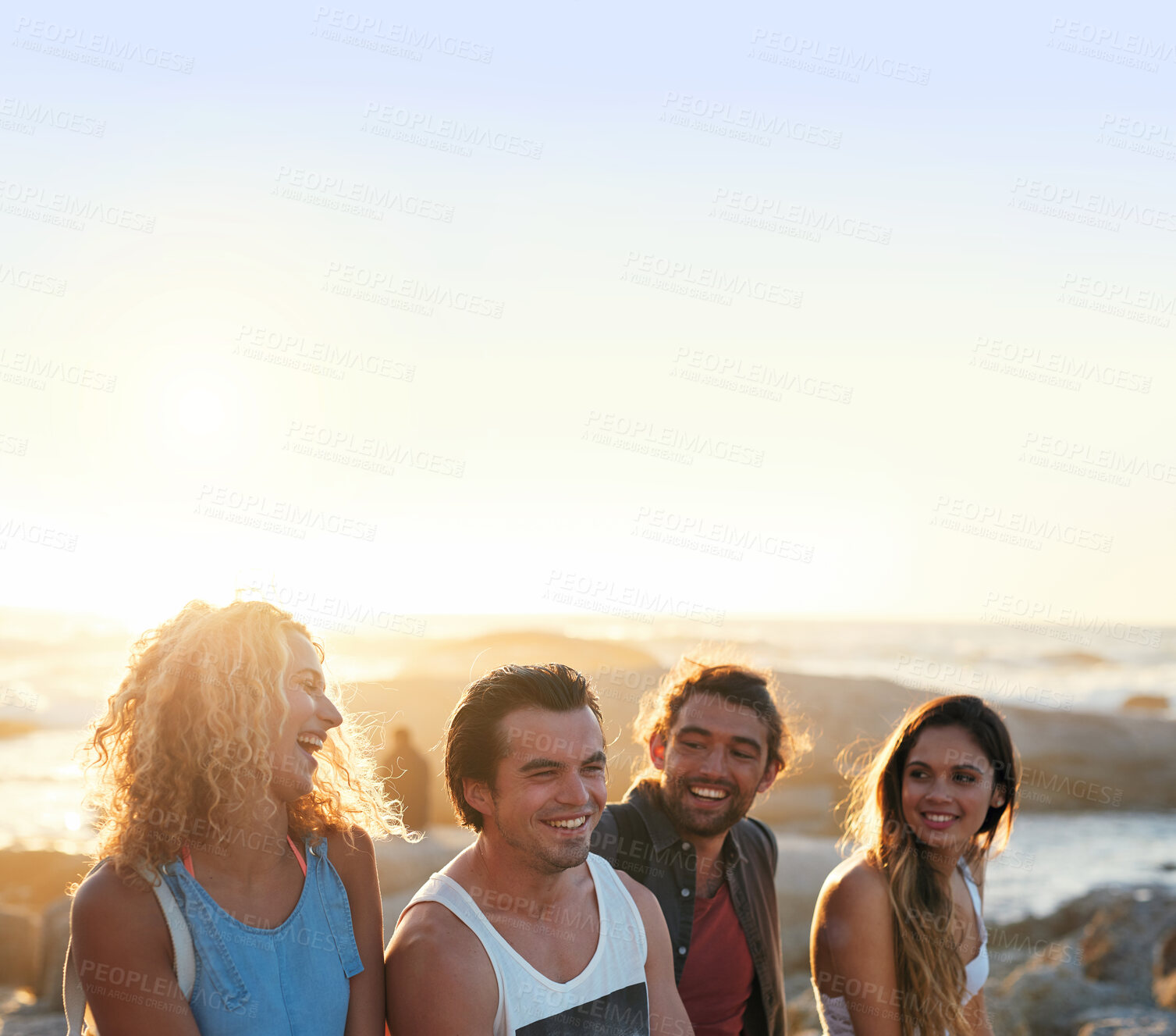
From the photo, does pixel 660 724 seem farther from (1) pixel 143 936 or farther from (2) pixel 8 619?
(2) pixel 8 619

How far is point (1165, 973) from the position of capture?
8.25 metres

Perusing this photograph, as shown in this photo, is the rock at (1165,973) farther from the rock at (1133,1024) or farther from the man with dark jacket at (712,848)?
the man with dark jacket at (712,848)

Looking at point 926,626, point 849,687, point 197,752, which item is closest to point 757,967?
point 197,752

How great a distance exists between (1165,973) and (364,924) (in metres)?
7.92

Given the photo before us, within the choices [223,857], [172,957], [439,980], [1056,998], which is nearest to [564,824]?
[439,980]

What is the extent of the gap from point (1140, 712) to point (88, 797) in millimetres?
38513

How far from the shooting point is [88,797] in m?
3.02

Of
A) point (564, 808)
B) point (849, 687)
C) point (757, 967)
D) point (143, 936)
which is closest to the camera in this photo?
point (143, 936)

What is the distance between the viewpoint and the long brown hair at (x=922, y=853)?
3.76 meters

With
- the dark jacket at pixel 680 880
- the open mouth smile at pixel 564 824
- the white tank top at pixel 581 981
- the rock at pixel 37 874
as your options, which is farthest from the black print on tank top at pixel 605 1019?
the rock at pixel 37 874

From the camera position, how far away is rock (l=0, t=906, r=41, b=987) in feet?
26.1

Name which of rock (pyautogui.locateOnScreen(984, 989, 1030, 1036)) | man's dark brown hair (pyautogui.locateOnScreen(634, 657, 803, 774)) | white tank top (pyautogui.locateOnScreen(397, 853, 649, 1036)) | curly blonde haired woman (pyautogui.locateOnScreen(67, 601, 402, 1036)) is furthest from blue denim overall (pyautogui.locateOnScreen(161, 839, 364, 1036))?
rock (pyautogui.locateOnScreen(984, 989, 1030, 1036))

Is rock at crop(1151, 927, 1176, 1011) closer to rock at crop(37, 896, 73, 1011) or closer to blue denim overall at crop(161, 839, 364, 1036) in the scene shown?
blue denim overall at crop(161, 839, 364, 1036)

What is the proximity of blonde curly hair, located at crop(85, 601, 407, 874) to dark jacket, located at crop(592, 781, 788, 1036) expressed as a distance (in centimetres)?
171
